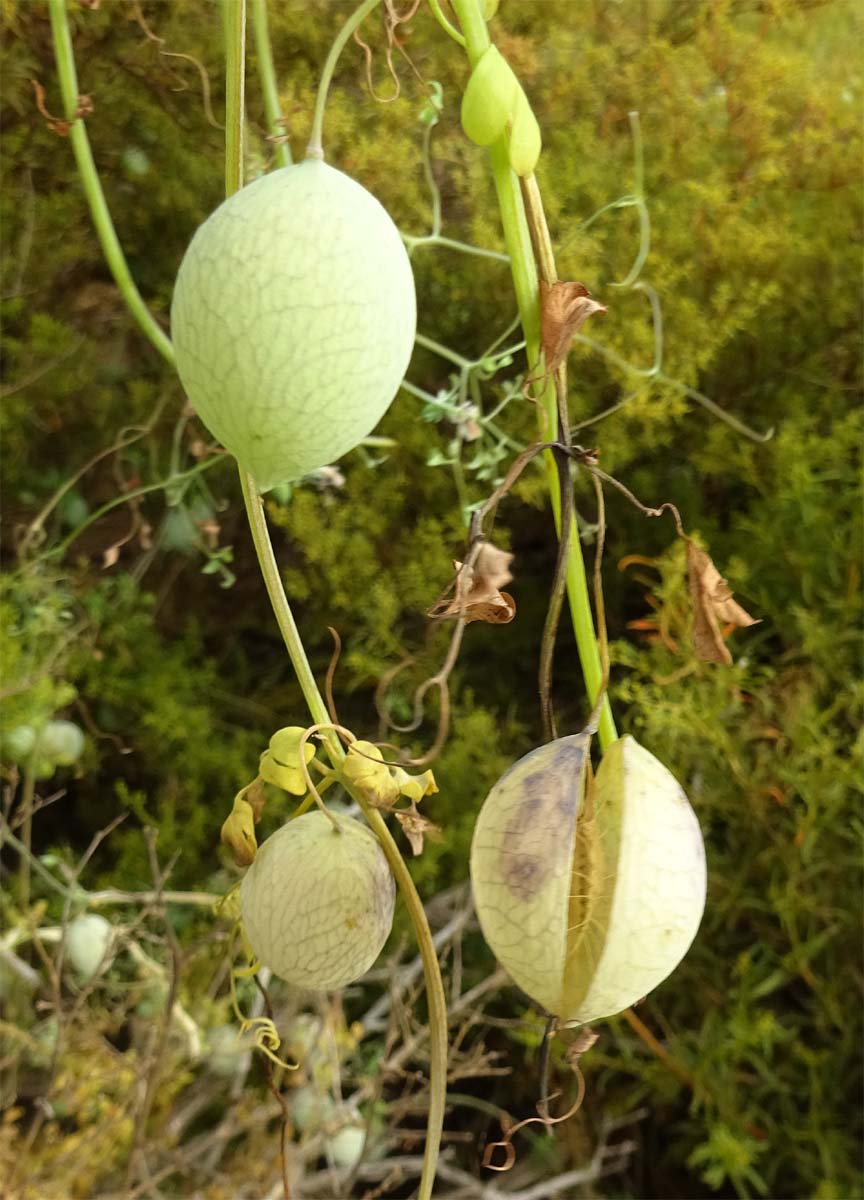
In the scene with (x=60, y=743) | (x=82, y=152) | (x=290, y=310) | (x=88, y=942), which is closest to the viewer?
(x=290, y=310)

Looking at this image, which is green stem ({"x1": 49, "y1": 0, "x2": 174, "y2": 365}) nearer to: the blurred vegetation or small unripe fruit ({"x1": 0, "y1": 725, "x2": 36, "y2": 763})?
the blurred vegetation

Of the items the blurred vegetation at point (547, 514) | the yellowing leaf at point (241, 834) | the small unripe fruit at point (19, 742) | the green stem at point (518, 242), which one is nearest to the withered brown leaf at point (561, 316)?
the green stem at point (518, 242)

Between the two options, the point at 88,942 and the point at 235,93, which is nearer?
the point at 235,93

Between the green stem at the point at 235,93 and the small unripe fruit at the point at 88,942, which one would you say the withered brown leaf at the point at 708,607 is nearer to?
the green stem at the point at 235,93

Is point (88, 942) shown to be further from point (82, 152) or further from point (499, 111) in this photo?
point (499, 111)

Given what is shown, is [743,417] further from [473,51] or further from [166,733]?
[473,51]

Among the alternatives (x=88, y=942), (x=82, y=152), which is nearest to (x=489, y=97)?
(x=82, y=152)
